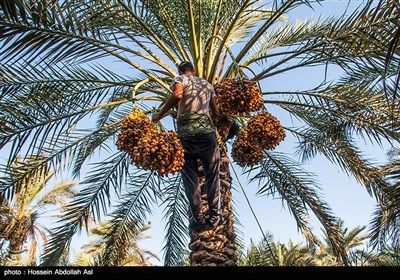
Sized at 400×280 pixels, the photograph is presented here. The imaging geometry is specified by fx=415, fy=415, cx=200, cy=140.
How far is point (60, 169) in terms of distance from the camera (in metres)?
4.74

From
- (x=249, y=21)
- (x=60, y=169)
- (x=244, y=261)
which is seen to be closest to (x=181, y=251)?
(x=244, y=261)

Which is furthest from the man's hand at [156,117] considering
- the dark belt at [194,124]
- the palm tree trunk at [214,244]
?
the palm tree trunk at [214,244]

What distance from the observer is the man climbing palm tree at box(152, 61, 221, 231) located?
341cm

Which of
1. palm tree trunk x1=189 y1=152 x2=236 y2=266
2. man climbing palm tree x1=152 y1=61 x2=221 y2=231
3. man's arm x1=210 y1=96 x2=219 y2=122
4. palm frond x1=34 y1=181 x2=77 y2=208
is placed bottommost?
palm tree trunk x1=189 y1=152 x2=236 y2=266

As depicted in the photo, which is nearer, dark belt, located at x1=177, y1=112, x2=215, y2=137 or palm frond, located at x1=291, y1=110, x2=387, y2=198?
dark belt, located at x1=177, y1=112, x2=215, y2=137

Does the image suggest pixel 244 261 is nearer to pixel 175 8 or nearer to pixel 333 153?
pixel 333 153

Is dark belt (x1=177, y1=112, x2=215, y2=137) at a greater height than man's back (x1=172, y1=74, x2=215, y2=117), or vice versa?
man's back (x1=172, y1=74, x2=215, y2=117)

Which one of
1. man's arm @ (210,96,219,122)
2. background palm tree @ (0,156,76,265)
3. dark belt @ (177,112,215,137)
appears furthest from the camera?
background palm tree @ (0,156,76,265)

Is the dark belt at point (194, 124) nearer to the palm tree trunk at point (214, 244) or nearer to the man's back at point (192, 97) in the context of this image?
the man's back at point (192, 97)

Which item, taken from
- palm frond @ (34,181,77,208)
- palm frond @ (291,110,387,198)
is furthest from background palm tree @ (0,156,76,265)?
palm frond @ (291,110,387,198)

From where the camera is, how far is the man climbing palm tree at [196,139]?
3.41 meters

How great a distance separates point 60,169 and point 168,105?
2028 millimetres

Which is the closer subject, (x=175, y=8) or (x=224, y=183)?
(x=224, y=183)

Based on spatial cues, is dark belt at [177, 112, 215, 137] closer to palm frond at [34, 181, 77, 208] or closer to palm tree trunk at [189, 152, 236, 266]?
palm tree trunk at [189, 152, 236, 266]
